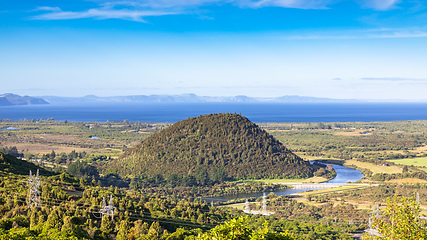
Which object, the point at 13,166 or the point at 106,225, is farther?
the point at 13,166

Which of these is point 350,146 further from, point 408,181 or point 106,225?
point 106,225

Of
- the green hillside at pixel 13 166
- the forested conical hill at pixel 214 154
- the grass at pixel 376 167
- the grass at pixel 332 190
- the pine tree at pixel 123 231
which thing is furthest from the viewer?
the grass at pixel 376 167

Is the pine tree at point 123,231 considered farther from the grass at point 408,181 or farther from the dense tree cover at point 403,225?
the grass at point 408,181

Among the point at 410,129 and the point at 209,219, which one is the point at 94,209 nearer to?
the point at 209,219

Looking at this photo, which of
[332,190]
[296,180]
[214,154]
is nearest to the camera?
[332,190]

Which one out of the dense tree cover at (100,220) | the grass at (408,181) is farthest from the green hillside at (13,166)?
the grass at (408,181)

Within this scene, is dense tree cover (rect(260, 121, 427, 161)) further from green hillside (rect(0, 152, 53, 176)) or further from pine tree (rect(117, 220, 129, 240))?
pine tree (rect(117, 220, 129, 240))

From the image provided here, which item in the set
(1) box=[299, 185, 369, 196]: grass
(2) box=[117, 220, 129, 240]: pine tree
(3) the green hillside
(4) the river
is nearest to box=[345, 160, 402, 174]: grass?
(4) the river

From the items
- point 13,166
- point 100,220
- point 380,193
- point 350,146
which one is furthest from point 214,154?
point 350,146

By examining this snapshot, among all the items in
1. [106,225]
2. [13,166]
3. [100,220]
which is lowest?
[100,220]
